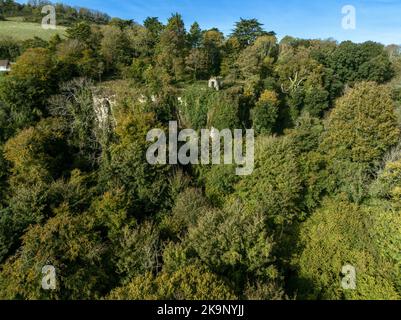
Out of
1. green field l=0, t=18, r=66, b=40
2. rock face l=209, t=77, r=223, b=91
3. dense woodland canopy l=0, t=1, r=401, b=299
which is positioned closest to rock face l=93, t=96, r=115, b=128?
dense woodland canopy l=0, t=1, r=401, b=299

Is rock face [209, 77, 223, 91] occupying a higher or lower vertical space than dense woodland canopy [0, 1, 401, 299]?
higher

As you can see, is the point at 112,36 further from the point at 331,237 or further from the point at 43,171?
the point at 331,237

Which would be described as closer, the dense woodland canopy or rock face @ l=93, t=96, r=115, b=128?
the dense woodland canopy

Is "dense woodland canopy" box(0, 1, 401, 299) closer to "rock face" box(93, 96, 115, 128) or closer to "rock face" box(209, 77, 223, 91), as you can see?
"rock face" box(93, 96, 115, 128)

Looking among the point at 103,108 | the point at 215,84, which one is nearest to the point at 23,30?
the point at 103,108

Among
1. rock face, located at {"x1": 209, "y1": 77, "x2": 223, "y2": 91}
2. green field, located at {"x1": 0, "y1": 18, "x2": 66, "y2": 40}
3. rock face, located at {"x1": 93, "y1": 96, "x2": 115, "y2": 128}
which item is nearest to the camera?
rock face, located at {"x1": 93, "y1": 96, "x2": 115, "y2": 128}

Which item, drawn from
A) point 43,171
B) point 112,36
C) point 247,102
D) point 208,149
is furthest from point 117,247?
point 112,36

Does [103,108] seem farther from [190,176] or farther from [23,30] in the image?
[23,30]
